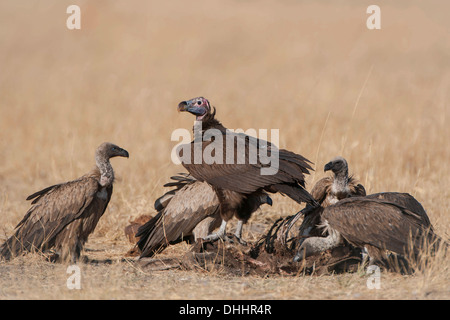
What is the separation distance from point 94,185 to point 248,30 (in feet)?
47.3

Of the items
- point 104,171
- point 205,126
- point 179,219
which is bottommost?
point 179,219

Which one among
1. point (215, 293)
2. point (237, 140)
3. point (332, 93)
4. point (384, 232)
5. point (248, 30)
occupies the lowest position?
point (215, 293)

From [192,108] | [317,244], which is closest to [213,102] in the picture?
[192,108]

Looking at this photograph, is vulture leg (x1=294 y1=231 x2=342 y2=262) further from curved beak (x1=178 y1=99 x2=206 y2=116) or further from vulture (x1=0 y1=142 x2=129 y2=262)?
Answer: vulture (x1=0 y1=142 x2=129 y2=262)

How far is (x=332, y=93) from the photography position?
584 inches

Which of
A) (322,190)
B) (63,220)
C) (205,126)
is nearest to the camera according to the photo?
(63,220)

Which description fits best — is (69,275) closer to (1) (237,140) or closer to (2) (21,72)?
(1) (237,140)

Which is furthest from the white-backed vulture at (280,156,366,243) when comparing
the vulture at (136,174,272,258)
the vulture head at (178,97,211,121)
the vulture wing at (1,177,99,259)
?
the vulture wing at (1,177,99,259)

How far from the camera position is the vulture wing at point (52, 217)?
6.81 m

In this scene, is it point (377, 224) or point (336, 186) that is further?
point (336, 186)

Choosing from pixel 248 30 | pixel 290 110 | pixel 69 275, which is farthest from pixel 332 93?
pixel 69 275

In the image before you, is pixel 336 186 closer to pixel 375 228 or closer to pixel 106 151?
pixel 375 228

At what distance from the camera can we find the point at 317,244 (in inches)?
254

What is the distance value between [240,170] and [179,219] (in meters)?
0.91
